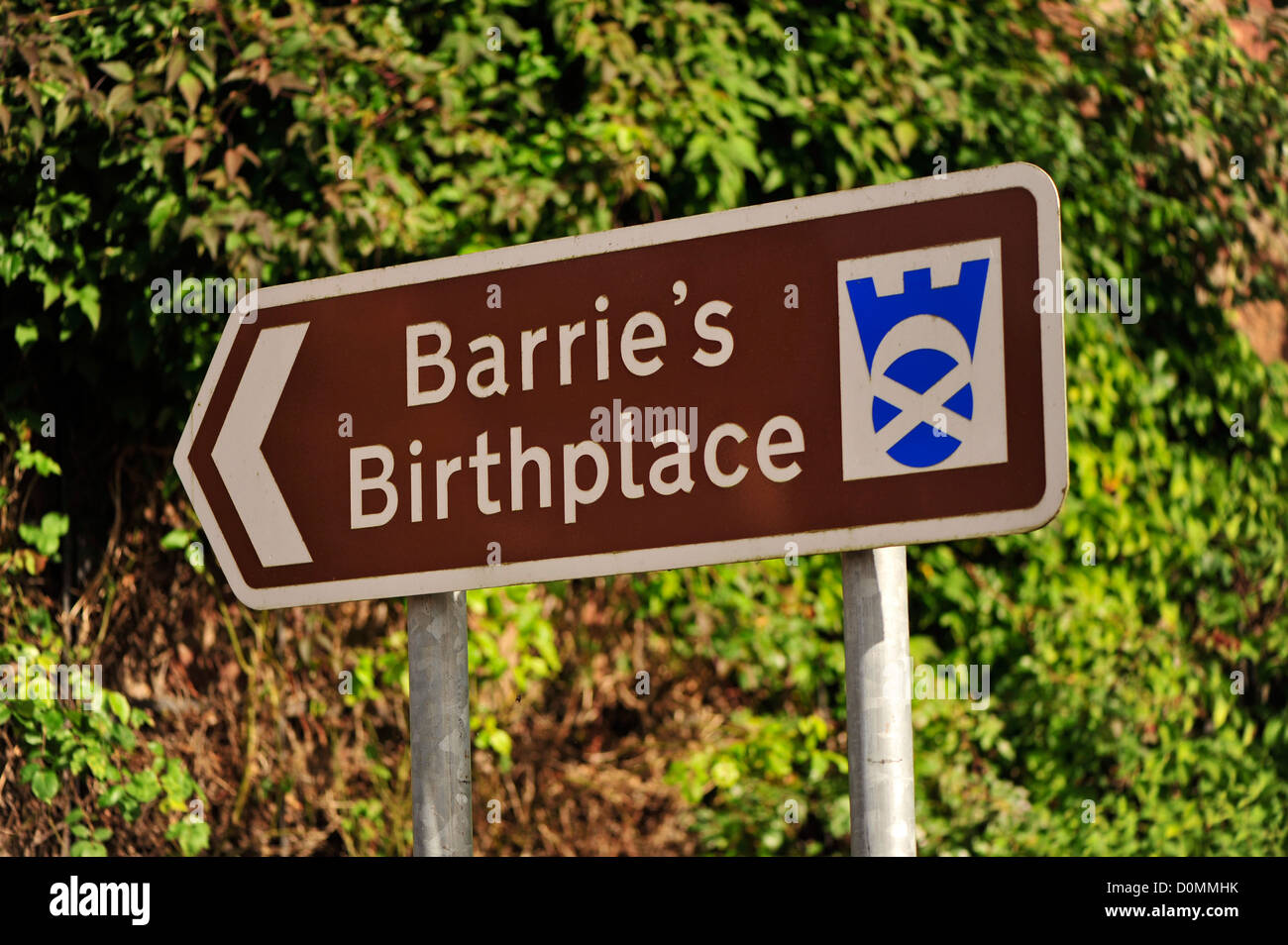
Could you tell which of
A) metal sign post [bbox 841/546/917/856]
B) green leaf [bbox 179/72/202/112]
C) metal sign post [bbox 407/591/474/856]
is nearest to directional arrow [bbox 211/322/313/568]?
metal sign post [bbox 407/591/474/856]

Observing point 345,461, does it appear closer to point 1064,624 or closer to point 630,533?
point 630,533

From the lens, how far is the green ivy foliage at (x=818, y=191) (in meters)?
3.56

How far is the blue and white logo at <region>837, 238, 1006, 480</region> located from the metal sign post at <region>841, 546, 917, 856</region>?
123 mm

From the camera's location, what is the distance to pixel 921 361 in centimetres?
145

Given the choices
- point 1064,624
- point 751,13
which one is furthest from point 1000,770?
point 751,13

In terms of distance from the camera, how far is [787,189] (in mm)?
4184

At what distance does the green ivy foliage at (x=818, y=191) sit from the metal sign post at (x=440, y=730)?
6.58 feet

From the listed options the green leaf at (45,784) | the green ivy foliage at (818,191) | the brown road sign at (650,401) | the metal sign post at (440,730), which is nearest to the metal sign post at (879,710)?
the brown road sign at (650,401)

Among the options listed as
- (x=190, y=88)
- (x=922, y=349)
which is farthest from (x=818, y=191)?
(x=922, y=349)

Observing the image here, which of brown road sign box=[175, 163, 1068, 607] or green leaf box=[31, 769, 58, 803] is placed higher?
brown road sign box=[175, 163, 1068, 607]

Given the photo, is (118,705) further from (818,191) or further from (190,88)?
(818,191)

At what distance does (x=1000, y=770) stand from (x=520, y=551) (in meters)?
3.05

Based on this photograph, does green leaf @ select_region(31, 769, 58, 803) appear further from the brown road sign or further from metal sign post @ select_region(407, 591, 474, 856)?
metal sign post @ select_region(407, 591, 474, 856)

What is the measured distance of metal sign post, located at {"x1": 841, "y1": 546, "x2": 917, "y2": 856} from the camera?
1.42m
